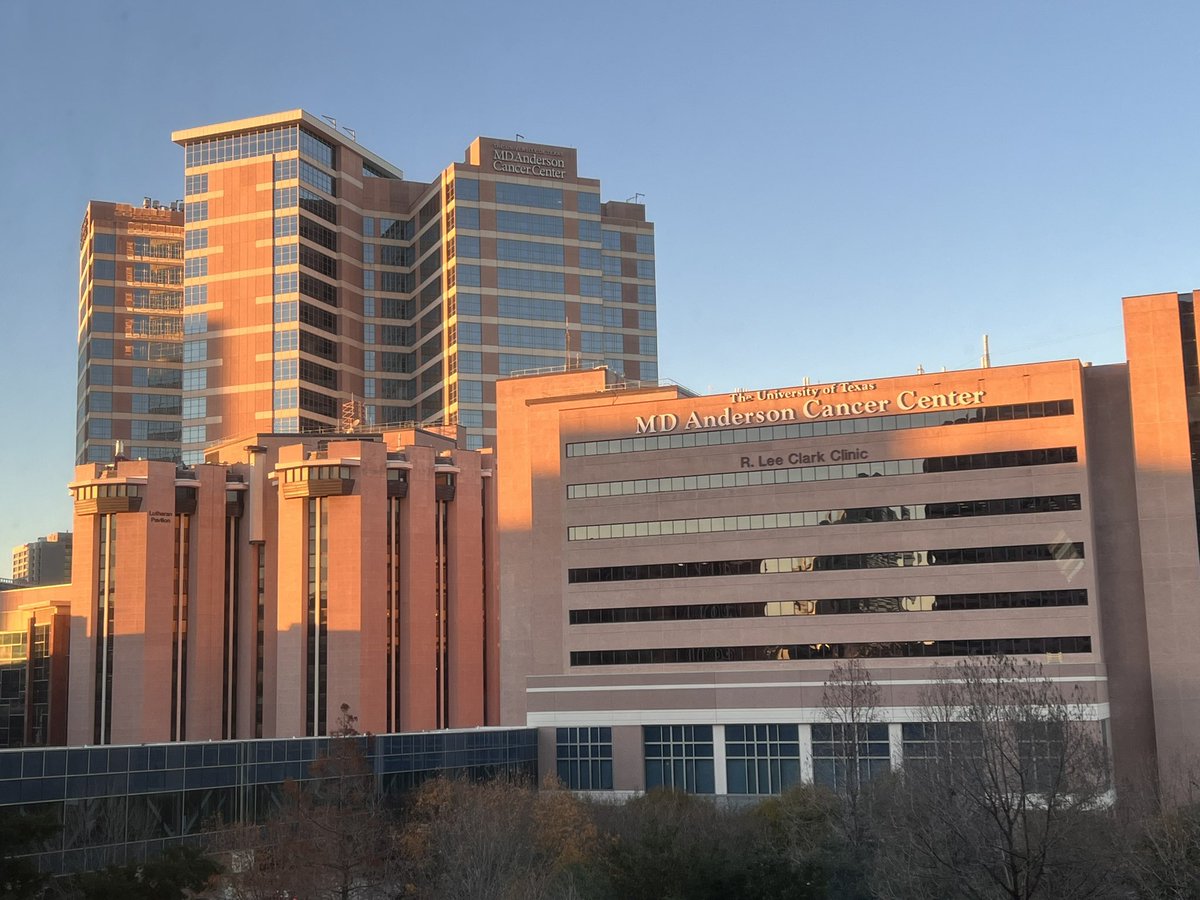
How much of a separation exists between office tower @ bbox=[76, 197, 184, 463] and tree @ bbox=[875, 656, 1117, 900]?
15751 centimetres

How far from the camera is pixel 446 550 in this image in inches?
5217

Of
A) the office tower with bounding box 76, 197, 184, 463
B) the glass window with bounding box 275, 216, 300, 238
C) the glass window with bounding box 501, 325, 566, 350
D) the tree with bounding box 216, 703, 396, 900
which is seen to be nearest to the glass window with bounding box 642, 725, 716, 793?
the tree with bounding box 216, 703, 396, 900

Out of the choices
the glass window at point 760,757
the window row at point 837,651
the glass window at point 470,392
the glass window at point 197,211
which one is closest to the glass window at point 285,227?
the glass window at point 197,211

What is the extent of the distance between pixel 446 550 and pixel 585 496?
88.3 ft

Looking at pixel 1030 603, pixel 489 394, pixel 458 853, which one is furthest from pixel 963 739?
pixel 489 394

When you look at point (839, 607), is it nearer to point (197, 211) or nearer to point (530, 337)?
point (530, 337)

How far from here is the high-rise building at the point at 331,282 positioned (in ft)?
562

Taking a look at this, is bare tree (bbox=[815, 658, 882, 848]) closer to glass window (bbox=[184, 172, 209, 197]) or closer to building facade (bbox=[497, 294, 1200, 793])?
building facade (bbox=[497, 294, 1200, 793])

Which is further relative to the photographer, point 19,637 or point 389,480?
point 19,637

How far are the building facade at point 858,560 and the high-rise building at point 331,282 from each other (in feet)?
202

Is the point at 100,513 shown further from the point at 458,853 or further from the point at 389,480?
the point at 458,853

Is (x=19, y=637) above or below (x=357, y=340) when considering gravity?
below

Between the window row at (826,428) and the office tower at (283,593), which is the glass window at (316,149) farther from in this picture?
the window row at (826,428)

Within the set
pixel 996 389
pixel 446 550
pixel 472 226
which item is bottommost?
pixel 446 550
